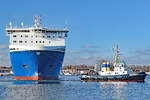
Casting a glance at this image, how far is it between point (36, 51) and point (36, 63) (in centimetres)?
263

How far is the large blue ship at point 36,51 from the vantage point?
94.6m

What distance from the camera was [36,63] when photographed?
9375cm

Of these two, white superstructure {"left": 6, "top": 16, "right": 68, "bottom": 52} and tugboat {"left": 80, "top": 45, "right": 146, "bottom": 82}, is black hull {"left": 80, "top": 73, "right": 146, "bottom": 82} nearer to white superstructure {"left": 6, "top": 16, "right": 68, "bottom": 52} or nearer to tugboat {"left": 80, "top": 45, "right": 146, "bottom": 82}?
tugboat {"left": 80, "top": 45, "right": 146, "bottom": 82}

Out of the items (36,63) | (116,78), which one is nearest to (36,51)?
(36,63)

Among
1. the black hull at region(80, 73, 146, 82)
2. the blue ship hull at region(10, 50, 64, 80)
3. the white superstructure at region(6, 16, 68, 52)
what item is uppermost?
the white superstructure at region(6, 16, 68, 52)

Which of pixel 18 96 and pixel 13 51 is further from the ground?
pixel 13 51

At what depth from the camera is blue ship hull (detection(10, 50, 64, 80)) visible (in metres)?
94.2

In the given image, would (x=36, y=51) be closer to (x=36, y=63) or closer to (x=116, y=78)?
(x=36, y=63)

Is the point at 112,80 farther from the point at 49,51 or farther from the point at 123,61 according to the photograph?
the point at 49,51

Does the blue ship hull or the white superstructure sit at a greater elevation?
the white superstructure

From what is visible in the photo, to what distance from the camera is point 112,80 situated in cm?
9931

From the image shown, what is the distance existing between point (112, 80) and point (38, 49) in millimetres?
18086

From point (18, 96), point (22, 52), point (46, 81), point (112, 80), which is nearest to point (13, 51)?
point (22, 52)

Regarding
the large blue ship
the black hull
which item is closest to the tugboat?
the black hull
